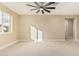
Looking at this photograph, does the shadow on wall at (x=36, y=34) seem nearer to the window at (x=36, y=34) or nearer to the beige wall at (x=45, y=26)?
the window at (x=36, y=34)

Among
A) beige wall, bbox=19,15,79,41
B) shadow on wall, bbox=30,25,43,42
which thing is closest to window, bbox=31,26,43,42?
shadow on wall, bbox=30,25,43,42

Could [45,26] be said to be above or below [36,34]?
above

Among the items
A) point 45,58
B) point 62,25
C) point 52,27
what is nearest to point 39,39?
point 52,27

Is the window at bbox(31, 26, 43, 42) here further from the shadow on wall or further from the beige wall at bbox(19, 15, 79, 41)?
the beige wall at bbox(19, 15, 79, 41)

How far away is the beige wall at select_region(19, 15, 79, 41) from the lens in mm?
9953

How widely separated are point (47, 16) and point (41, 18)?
20.6 inches

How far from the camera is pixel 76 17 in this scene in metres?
9.88

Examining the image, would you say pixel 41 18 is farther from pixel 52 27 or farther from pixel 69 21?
pixel 69 21

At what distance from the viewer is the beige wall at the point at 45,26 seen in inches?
392

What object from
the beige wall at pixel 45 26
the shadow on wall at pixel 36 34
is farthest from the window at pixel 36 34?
the beige wall at pixel 45 26

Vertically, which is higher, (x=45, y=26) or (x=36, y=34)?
(x=45, y=26)

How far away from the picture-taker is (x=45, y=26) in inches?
392

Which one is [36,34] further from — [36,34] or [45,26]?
[45,26]

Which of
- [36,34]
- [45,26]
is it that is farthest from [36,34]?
[45,26]
